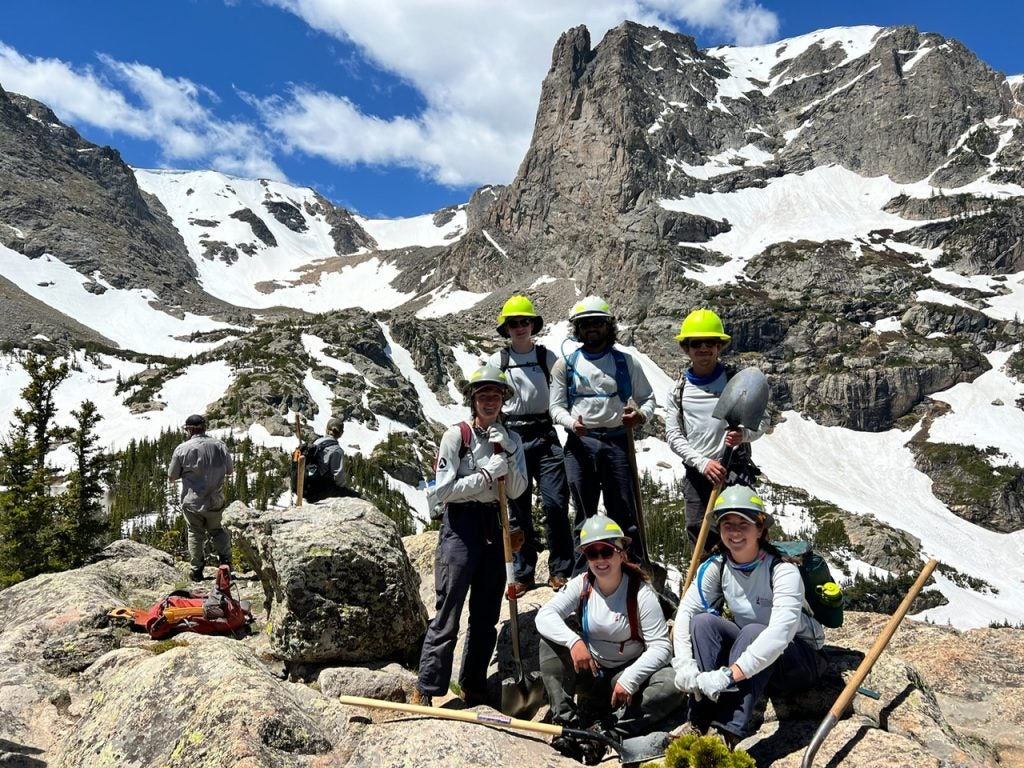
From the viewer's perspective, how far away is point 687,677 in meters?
5.35

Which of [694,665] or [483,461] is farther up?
[483,461]

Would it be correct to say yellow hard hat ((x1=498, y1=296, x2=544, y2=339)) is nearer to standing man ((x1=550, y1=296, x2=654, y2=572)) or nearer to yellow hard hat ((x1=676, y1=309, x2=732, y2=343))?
standing man ((x1=550, y1=296, x2=654, y2=572))

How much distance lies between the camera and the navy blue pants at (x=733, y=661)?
17.5ft

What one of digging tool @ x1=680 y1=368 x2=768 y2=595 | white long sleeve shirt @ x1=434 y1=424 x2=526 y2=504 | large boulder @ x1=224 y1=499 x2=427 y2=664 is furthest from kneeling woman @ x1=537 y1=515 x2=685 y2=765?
large boulder @ x1=224 y1=499 x2=427 y2=664

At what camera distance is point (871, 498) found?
483 ft

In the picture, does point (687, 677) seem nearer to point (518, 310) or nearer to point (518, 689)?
point (518, 689)

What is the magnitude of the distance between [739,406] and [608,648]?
3.02m

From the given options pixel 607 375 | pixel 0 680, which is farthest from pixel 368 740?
pixel 0 680

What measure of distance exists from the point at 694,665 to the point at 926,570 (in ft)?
8.11

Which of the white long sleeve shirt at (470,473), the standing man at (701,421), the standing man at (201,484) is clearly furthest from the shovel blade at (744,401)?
the standing man at (201,484)

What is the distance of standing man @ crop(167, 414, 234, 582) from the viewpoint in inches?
548

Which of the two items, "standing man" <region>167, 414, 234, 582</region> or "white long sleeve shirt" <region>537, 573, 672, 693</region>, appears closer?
"white long sleeve shirt" <region>537, 573, 672, 693</region>

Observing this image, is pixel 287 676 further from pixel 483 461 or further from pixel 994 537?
pixel 994 537

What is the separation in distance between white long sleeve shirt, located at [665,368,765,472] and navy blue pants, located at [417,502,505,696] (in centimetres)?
248
